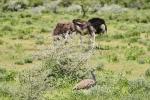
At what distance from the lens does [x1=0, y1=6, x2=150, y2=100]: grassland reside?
11383mm

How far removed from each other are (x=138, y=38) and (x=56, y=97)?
1269 centimetres

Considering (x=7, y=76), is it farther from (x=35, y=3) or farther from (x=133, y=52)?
(x=35, y=3)

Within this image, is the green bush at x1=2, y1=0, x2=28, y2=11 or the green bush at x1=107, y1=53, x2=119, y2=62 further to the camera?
the green bush at x1=2, y1=0, x2=28, y2=11

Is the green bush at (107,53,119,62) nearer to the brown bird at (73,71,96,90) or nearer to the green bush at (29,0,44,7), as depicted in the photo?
the brown bird at (73,71,96,90)

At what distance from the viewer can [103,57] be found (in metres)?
18.0

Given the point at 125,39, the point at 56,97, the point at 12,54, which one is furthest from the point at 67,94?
the point at 125,39

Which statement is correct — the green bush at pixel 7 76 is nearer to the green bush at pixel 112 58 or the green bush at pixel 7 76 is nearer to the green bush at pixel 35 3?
the green bush at pixel 112 58

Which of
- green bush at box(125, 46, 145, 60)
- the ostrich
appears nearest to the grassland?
green bush at box(125, 46, 145, 60)

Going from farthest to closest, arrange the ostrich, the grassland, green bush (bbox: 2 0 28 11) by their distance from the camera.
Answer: green bush (bbox: 2 0 28 11) → the ostrich → the grassland

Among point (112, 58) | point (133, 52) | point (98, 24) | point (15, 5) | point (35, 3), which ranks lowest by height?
point (35, 3)

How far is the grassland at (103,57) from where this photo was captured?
11.4 m

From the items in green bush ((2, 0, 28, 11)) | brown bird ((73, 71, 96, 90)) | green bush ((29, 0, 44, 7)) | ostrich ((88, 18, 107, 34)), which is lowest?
green bush ((29, 0, 44, 7))

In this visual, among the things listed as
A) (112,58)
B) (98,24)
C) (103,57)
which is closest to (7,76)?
(112,58)

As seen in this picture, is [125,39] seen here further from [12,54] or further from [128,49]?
[12,54]
